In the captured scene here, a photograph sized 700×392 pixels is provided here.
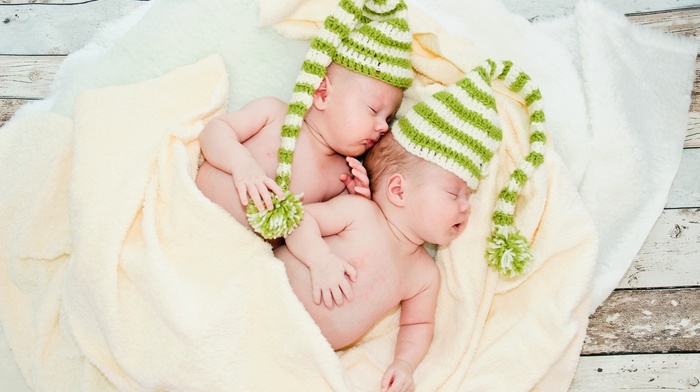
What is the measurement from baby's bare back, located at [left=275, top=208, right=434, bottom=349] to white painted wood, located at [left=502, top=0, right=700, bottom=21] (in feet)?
2.64

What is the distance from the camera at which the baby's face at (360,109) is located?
1.48m

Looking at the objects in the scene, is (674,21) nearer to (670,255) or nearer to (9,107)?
(670,255)

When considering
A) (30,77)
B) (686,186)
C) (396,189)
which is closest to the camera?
(396,189)

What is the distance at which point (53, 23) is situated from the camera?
196cm

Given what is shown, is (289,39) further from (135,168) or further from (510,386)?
(510,386)

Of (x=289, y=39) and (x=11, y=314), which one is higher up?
(x=289, y=39)

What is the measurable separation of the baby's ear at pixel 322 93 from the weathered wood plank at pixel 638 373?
0.85m

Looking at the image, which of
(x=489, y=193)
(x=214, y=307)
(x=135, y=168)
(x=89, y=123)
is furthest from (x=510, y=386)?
(x=89, y=123)

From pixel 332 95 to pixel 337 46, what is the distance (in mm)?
102

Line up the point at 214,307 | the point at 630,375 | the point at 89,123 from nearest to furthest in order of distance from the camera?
the point at 214,307
the point at 89,123
the point at 630,375

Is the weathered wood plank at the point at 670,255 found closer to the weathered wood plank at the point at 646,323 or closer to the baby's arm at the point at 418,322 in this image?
the weathered wood plank at the point at 646,323

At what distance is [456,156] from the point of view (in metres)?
1.43

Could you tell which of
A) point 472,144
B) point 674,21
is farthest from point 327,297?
point 674,21

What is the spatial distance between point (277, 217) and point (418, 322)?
42 centimetres
